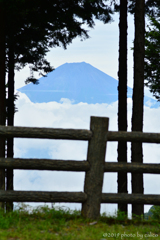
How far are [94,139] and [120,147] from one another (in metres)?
6.66

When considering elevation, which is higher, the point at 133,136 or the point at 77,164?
the point at 133,136

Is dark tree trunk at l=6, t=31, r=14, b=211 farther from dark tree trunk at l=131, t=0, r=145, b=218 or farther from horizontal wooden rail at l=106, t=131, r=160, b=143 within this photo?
horizontal wooden rail at l=106, t=131, r=160, b=143

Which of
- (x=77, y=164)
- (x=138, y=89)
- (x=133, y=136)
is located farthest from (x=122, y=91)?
(x=77, y=164)

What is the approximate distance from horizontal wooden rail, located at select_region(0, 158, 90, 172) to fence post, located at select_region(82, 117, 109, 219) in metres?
0.16

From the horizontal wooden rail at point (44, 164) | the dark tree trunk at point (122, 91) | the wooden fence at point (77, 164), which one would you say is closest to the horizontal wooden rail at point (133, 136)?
the wooden fence at point (77, 164)

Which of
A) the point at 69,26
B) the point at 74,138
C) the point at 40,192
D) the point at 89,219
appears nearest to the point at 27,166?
the point at 40,192

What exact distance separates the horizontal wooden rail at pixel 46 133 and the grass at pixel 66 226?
1.47 m

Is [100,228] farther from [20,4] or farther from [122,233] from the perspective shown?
[20,4]

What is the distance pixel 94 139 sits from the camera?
575cm

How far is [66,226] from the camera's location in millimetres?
5188

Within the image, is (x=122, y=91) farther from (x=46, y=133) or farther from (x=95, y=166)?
(x=46, y=133)

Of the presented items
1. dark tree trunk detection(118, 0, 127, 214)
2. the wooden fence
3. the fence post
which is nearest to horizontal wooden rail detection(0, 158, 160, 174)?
the wooden fence

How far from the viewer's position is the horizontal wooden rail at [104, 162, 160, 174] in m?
5.90

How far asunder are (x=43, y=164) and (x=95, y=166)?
3.29 feet
